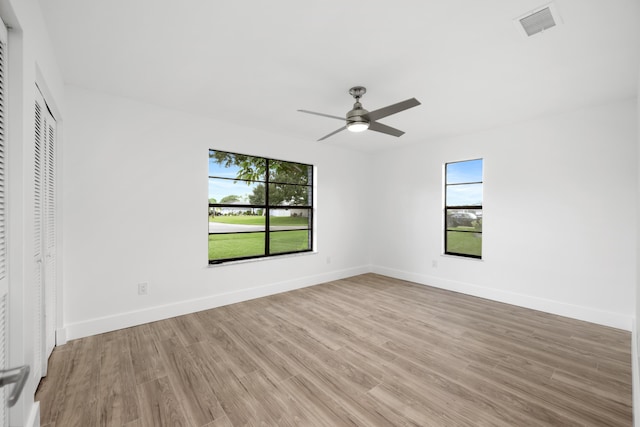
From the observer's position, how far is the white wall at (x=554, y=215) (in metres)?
3.16

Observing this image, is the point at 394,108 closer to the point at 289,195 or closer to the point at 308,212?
the point at 289,195

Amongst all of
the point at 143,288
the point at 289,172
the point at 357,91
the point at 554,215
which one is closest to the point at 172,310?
the point at 143,288

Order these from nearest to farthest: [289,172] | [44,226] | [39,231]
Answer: [39,231] < [44,226] < [289,172]

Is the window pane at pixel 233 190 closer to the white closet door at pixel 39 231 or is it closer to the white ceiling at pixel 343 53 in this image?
the white ceiling at pixel 343 53

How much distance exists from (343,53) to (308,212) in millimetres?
3098

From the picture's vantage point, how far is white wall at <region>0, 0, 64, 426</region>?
1383mm

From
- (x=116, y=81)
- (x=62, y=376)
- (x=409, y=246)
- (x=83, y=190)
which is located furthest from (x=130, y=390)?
(x=409, y=246)

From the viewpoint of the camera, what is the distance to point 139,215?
10.5 feet

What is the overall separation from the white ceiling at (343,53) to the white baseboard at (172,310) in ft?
7.90

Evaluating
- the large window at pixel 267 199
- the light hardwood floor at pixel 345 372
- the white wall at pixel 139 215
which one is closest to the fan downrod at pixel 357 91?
the white wall at pixel 139 215

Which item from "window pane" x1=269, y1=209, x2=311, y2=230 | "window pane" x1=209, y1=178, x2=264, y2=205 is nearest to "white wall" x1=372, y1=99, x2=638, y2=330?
"window pane" x1=269, y1=209, x2=311, y2=230

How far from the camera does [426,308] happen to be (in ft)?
12.3

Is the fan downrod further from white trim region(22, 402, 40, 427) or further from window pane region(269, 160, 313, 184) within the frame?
white trim region(22, 402, 40, 427)

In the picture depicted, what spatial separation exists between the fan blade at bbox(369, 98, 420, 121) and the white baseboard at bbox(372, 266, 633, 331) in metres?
3.16
